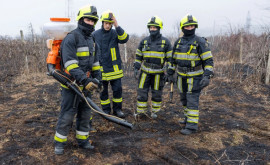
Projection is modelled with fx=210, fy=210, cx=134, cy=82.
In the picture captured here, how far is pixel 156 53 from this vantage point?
4.53m

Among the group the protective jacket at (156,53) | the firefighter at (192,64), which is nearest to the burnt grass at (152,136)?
the firefighter at (192,64)

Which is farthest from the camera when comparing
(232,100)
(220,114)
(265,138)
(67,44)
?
(232,100)

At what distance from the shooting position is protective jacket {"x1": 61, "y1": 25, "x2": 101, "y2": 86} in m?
2.88

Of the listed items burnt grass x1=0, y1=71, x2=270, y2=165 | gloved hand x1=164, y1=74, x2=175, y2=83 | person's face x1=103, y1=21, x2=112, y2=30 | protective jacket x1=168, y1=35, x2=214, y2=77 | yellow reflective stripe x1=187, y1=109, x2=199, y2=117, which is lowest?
burnt grass x1=0, y1=71, x2=270, y2=165

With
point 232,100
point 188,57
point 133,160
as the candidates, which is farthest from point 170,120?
point 232,100

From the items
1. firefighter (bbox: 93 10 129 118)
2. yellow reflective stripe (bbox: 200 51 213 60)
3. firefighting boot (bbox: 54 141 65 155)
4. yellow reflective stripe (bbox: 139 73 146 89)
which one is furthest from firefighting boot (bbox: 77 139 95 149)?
yellow reflective stripe (bbox: 200 51 213 60)

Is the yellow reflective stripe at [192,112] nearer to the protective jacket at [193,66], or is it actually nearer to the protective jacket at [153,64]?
the protective jacket at [193,66]

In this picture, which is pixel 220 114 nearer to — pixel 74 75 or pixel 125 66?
pixel 74 75

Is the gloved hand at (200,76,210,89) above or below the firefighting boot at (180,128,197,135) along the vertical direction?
above

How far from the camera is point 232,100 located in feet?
20.7

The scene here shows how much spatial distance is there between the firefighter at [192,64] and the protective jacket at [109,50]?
129 centimetres

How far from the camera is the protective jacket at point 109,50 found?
458 cm

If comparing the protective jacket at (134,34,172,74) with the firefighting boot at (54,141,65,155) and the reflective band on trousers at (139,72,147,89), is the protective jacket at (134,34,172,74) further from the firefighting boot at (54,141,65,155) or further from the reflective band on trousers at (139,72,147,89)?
the firefighting boot at (54,141,65,155)

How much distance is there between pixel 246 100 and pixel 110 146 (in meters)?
4.73
